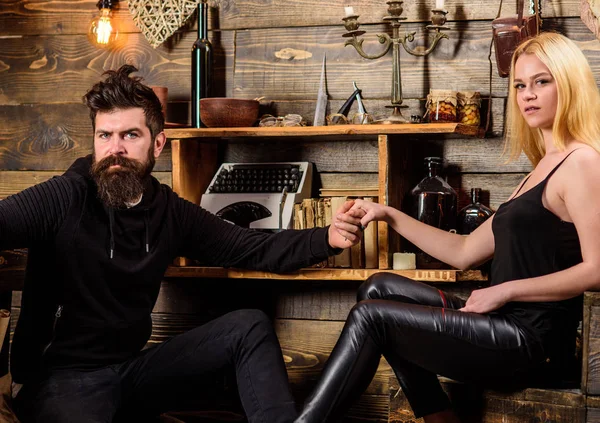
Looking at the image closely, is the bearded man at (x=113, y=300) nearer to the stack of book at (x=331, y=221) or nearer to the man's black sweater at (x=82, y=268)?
the man's black sweater at (x=82, y=268)

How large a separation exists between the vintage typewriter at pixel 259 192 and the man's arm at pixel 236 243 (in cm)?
16

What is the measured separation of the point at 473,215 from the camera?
292 cm

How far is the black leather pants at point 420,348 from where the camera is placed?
2.21 m

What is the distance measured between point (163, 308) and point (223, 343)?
106 cm

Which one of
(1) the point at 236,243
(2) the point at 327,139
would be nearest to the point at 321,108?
(2) the point at 327,139

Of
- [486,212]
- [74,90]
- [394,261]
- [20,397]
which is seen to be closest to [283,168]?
[394,261]

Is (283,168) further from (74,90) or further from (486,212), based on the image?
(74,90)

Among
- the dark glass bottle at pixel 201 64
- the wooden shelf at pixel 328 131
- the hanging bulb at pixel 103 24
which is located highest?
the hanging bulb at pixel 103 24

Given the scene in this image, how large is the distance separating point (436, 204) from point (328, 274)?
48 cm

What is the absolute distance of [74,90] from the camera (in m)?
3.54

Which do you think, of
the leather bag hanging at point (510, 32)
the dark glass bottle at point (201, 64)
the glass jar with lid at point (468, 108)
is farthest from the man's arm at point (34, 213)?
the leather bag hanging at point (510, 32)

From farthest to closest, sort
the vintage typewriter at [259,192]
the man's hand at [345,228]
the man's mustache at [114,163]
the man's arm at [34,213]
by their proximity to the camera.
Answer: the vintage typewriter at [259,192] → the man's hand at [345,228] → the man's mustache at [114,163] → the man's arm at [34,213]

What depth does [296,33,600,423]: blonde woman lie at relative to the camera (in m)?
2.20

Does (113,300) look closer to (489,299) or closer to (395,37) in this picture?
(489,299)
